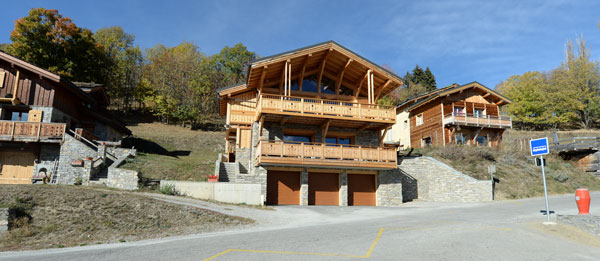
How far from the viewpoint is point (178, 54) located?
199 ft

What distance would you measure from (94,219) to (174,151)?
26.1m

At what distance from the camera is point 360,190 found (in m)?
22.5

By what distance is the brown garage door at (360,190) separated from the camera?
73.0 ft

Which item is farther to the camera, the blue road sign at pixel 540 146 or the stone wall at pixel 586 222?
the blue road sign at pixel 540 146

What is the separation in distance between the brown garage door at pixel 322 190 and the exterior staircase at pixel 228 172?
4.76m

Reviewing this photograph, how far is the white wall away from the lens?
40.7 metres

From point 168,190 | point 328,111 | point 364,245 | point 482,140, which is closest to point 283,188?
point 328,111

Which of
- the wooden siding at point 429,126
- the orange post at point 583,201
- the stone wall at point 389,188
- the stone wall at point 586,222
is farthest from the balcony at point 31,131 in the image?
the wooden siding at point 429,126

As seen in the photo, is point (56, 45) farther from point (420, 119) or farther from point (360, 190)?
point (420, 119)

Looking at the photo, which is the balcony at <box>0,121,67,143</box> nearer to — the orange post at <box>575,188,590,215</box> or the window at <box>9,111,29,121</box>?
the window at <box>9,111,29,121</box>

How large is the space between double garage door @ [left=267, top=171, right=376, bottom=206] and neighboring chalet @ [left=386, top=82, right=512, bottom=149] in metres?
13.3

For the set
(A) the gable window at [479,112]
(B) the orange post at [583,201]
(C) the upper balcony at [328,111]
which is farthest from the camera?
(A) the gable window at [479,112]

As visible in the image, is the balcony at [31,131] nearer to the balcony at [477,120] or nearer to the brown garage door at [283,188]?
the brown garage door at [283,188]

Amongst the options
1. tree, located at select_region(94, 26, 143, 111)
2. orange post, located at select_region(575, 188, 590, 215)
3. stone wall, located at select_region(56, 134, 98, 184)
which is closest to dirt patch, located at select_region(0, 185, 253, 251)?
stone wall, located at select_region(56, 134, 98, 184)
